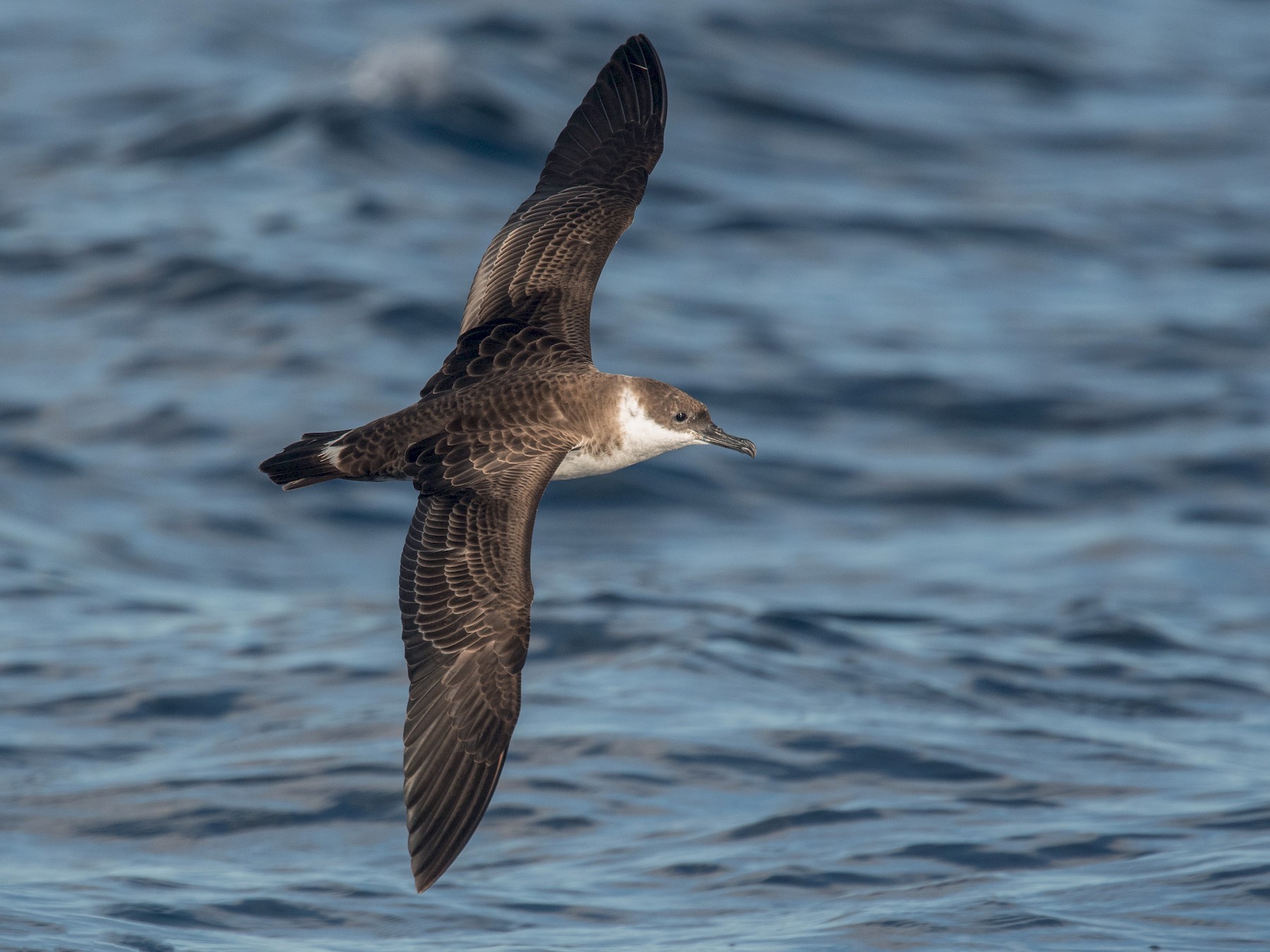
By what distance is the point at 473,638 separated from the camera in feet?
20.8

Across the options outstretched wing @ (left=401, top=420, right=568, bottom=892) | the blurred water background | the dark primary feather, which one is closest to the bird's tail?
the dark primary feather

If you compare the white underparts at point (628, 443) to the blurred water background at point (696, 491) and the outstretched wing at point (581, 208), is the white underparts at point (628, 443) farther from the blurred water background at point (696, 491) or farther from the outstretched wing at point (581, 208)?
the blurred water background at point (696, 491)

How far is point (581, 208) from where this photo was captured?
25.2 ft

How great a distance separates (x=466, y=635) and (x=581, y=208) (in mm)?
2266

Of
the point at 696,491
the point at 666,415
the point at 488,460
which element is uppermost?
the point at 666,415

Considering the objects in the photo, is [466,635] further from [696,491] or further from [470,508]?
[696,491]

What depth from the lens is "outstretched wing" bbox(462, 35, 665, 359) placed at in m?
7.44

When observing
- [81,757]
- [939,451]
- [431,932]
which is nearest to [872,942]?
[431,932]

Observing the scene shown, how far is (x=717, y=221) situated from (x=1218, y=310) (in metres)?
5.31

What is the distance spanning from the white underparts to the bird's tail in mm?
878

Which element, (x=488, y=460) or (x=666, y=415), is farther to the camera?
(x=666, y=415)

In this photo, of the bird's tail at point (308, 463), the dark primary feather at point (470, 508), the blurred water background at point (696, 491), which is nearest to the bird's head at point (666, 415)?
the dark primary feather at point (470, 508)

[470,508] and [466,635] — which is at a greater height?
[470,508]

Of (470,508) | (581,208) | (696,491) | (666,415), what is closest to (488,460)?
(470,508)
